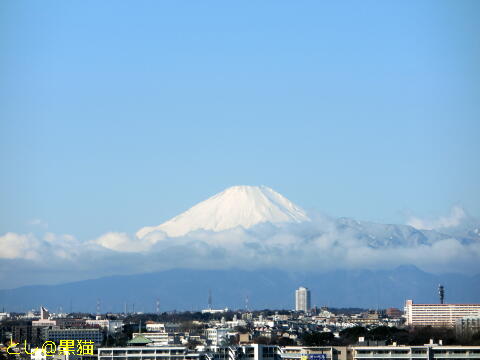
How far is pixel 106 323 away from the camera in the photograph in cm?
16825

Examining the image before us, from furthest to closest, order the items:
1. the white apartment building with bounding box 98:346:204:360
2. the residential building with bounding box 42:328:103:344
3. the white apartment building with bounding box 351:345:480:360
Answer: the residential building with bounding box 42:328:103:344, the white apartment building with bounding box 98:346:204:360, the white apartment building with bounding box 351:345:480:360

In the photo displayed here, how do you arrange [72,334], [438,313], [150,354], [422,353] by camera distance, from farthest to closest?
[438,313]
[72,334]
[150,354]
[422,353]

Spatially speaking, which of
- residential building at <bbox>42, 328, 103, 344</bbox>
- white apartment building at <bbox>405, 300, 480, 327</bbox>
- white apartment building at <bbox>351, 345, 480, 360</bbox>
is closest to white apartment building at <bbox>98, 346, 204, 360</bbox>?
white apartment building at <bbox>351, 345, 480, 360</bbox>

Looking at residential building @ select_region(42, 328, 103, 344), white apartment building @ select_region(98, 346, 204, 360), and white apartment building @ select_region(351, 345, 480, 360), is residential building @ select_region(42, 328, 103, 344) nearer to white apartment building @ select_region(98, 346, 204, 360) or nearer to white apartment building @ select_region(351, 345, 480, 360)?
white apartment building @ select_region(98, 346, 204, 360)

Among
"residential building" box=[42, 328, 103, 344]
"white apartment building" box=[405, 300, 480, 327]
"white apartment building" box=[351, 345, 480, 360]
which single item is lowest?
"white apartment building" box=[351, 345, 480, 360]

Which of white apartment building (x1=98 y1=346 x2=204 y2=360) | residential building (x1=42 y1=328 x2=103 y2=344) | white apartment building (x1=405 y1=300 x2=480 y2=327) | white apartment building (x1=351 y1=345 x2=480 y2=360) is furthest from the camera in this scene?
white apartment building (x1=405 y1=300 x2=480 y2=327)

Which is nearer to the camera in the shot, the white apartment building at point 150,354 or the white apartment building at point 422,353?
the white apartment building at point 422,353

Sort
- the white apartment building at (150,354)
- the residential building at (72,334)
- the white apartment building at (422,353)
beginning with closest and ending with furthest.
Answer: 1. the white apartment building at (422,353)
2. the white apartment building at (150,354)
3. the residential building at (72,334)

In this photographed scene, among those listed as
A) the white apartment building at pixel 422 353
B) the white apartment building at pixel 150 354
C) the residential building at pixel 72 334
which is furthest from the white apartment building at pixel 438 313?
the white apartment building at pixel 150 354

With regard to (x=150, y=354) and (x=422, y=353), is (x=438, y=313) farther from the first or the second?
(x=150, y=354)

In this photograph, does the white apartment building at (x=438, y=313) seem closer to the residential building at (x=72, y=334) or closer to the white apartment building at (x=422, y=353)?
the residential building at (x=72, y=334)

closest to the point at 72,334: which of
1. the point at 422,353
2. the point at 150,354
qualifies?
the point at 150,354

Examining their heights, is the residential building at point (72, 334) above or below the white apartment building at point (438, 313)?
below

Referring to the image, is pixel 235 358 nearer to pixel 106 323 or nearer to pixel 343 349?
pixel 343 349
